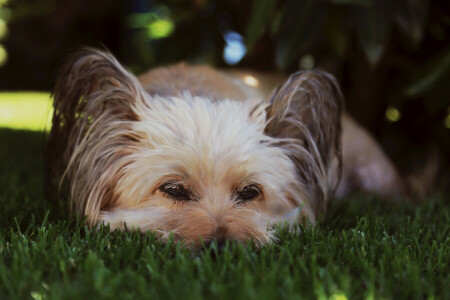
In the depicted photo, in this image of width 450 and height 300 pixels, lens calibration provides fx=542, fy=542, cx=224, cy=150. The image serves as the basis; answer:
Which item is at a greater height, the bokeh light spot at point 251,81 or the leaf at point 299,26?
the leaf at point 299,26

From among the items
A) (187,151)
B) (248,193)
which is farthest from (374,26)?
(187,151)

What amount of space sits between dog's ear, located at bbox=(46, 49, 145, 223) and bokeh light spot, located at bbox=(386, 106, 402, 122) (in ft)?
10.5

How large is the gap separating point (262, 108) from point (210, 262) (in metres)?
1.02

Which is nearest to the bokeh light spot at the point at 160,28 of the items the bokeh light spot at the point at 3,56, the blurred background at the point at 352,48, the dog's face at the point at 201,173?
the blurred background at the point at 352,48

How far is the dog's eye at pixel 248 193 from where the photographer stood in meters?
2.41

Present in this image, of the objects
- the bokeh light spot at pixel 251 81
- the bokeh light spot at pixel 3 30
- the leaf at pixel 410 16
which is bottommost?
the bokeh light spot at pixel 3 30

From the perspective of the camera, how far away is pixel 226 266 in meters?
1.74

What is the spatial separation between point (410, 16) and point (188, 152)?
1984mm

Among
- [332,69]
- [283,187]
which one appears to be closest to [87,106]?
[283,187]

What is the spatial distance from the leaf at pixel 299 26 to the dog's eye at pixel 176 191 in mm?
1613

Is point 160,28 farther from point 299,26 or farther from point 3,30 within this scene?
point 3,30

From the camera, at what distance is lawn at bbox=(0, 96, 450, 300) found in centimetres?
150

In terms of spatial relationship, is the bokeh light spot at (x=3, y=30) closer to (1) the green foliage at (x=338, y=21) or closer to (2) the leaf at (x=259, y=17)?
(2) the leaf at (x=259, y=17)

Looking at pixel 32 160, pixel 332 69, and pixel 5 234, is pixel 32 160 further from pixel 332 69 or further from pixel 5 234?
pixel 332 69
